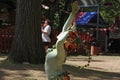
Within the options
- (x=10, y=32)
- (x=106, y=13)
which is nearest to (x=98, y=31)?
(x=10, y=32)

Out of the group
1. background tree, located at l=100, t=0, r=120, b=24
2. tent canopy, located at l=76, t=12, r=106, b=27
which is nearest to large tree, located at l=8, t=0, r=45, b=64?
tent canopy, located at l=76, t=12, r=106, b=27

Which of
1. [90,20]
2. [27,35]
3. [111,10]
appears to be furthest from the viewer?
[111,10]

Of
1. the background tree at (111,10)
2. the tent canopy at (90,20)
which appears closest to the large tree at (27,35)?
the tent canopy at (90,20)

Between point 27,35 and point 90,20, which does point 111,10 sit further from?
point 27,35

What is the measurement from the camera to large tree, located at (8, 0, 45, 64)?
12258 millimetres

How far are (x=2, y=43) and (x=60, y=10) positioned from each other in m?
7.43

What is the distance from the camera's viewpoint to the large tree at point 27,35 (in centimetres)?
1226

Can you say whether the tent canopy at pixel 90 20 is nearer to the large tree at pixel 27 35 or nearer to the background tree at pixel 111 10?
the background tree at pixel 111 10

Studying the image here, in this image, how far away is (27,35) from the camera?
40.3 feet

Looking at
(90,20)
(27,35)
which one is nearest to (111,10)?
(90,20)

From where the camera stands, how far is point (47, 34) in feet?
55.7

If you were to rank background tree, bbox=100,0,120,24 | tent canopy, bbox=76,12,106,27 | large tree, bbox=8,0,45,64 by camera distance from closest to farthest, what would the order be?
1. large tree, bbox=8,0,45,64
2. tent canopy, bbox=76,12,106,27
3. background tree, bbox=100,0,120,24

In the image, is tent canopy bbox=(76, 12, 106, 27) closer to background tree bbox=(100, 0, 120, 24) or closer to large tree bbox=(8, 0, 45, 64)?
background tree bbox=(100, 0, 120, 24)

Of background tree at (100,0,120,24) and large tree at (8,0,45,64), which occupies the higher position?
background tree at (100,0,120,24)
